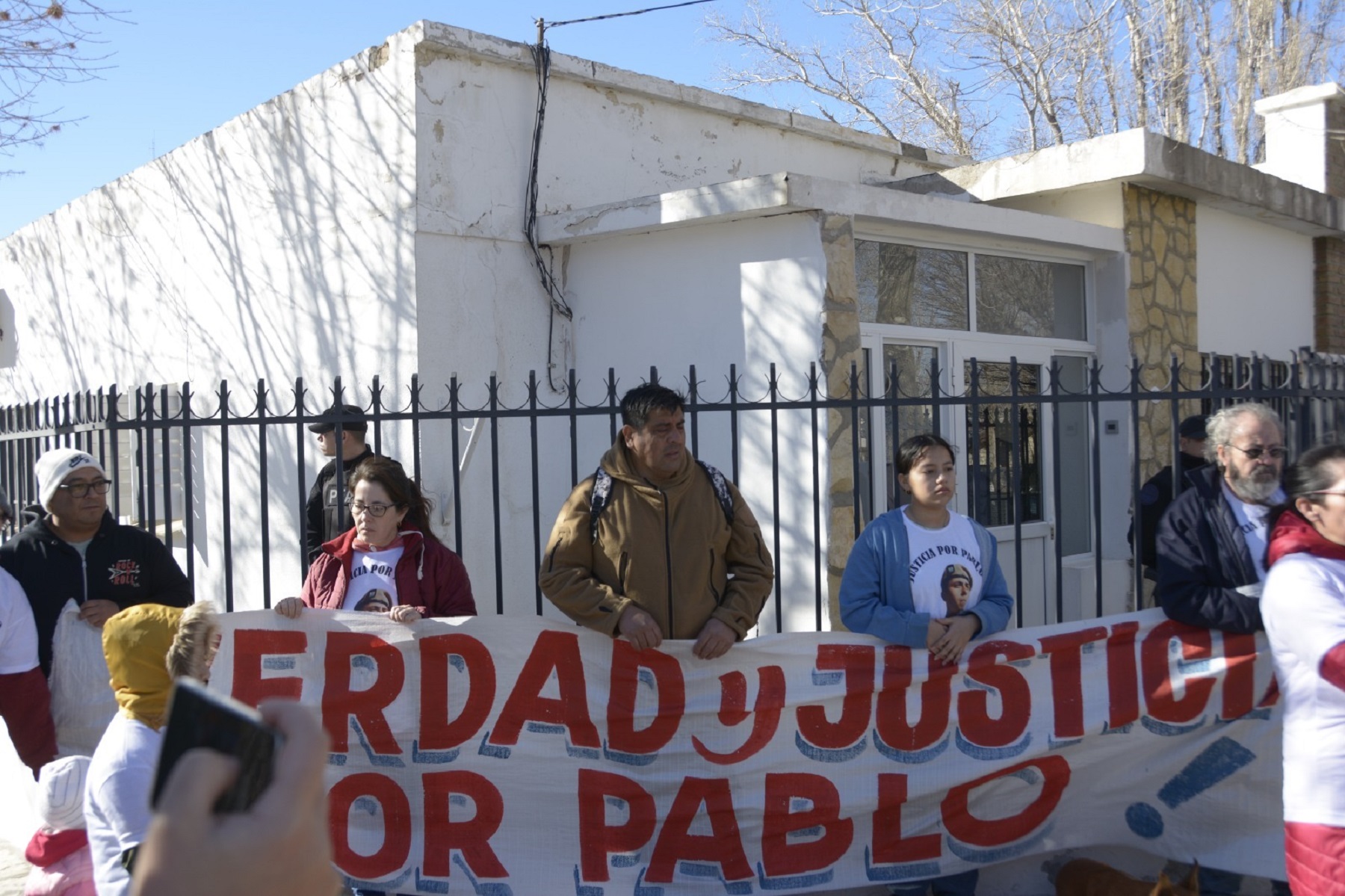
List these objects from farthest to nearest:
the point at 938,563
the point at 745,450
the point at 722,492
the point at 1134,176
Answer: the point at 1134,176, the point at 745,450, the point at 722,492, the point at 938,563

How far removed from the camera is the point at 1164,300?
8578 millimetres

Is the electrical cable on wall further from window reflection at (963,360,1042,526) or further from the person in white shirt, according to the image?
the person in white shirt

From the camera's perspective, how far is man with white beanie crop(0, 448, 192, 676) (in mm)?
4125

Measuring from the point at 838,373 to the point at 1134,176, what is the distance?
2.88 m

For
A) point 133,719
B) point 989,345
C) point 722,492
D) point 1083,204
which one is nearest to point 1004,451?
point 989,345

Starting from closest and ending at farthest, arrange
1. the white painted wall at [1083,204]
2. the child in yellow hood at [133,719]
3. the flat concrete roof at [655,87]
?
1. the child in yellow hood at [133,719]
2. the flat concrete roof at [655,87]
3. the white painted wall at [1083,204]

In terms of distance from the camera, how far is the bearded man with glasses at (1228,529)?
12.5 feet

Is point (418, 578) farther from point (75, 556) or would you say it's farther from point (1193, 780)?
point (1193, 780)

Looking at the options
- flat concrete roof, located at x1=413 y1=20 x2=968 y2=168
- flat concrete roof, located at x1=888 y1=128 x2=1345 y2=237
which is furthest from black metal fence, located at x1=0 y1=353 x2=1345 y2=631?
flat concrete roof, located at x1=413 y1=20 x2=968 y2=168

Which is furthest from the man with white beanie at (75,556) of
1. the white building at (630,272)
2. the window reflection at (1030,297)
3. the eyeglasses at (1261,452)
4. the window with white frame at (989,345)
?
the window reflection at (1030,297)

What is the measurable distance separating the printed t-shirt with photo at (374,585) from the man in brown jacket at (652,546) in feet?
2.10

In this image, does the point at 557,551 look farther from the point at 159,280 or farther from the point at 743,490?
the point at 159,280

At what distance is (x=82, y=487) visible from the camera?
4.14 metres

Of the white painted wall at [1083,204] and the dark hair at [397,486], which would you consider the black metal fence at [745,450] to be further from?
the white painted wall at [1083,204]
